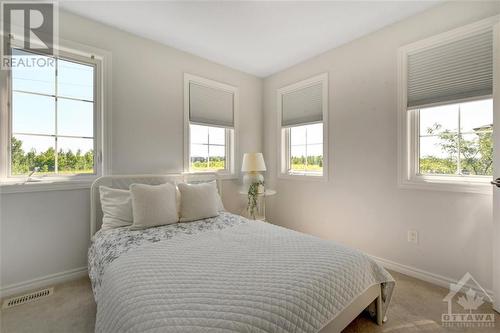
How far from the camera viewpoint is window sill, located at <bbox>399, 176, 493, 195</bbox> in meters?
1.87

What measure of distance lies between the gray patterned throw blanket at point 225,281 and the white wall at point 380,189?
3.20 ft

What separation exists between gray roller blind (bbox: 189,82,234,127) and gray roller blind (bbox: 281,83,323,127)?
2.77ft

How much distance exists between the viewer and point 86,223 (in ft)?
7.39

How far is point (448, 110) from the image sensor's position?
6.99 ft

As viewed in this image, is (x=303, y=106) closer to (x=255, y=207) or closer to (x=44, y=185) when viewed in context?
(x=255, y=207)

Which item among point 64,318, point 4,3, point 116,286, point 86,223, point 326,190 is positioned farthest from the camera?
point 326,190

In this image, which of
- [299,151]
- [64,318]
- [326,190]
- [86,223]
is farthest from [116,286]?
[299,151]

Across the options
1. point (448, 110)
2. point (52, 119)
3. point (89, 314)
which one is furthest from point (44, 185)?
point (448, 110)

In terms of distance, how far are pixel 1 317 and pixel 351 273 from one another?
2.48 m

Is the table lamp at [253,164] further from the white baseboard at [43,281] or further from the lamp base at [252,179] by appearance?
the white baseboard at [43,281]

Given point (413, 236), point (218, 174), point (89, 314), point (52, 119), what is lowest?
point (89, 314)

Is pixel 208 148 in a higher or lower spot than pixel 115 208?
higher

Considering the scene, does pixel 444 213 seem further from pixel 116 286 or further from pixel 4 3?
pixel 4 3

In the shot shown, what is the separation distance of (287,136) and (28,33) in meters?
3.11
